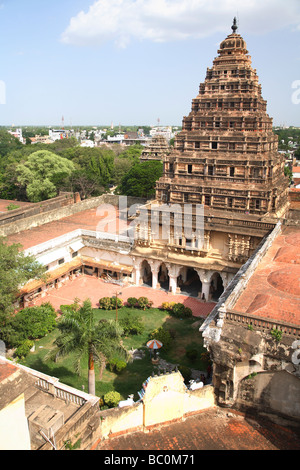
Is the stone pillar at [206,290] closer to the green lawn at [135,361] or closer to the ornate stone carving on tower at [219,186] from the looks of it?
the ornate stone carving on tower at [219,186]

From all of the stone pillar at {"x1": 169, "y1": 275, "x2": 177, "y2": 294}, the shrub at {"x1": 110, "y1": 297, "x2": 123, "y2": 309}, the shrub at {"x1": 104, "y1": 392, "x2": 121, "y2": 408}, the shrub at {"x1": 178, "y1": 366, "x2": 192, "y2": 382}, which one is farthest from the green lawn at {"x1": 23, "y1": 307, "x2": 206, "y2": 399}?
the stone pillar at {"x1": 169, "y1": 275, "x2": 177, "y2": 294}

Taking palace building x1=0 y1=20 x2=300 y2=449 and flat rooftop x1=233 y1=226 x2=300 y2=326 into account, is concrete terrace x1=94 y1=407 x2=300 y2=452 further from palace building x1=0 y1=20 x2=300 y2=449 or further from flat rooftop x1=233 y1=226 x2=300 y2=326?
flat rooftop x1=233 y1=226 x2=300 y2=326

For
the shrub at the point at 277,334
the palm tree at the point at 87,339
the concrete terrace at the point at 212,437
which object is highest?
the shrub at the point at 277,334

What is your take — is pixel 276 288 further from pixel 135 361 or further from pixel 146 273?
pixel 146 273

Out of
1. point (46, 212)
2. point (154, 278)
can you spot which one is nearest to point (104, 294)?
point (154, 278)

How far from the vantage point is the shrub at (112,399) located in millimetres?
16578

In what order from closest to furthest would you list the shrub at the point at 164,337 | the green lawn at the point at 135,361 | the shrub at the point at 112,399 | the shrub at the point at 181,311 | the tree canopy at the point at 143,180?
1. the shrub at the point at 112,399
2. the green lawn at the point at 135,361
3. the shrub at the point at 164,337
4. the shrub at the point at 181,311
5. the tree canopy at the point at 143,180

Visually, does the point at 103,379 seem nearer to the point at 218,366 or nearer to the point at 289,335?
the point at 218,366

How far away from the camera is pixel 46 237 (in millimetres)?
34594

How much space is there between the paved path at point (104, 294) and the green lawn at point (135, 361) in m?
2.01

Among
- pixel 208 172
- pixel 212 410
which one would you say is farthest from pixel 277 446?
pixel 208 172

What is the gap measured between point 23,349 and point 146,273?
45.5ft

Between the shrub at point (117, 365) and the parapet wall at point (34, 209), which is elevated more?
the parapet wall at point (34, 209)

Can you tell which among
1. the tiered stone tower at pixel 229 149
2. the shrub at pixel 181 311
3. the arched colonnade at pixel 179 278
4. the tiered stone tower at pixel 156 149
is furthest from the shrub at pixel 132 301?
the tiered stone tower at pixel 156 149
